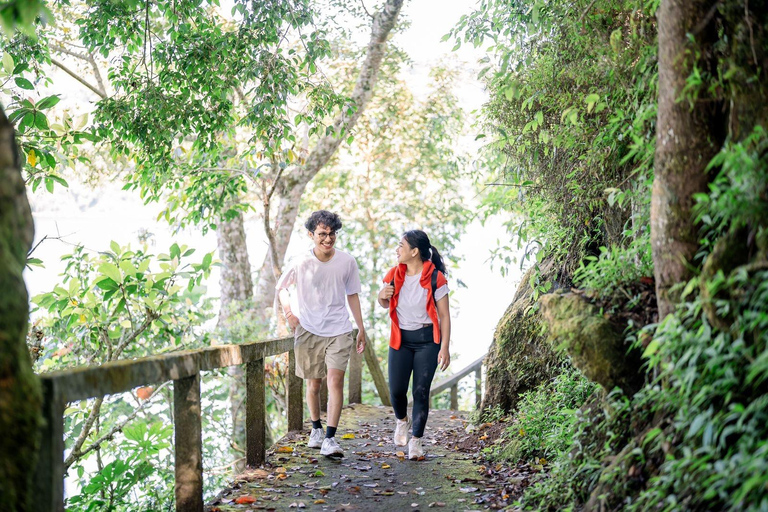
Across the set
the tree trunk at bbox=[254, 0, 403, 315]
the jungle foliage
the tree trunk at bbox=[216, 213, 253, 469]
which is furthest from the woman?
the tree trunk at bbox=[216, 213, 253, 469]

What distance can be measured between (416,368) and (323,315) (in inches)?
36.2

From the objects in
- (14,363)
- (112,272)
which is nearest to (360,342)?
(112,272)

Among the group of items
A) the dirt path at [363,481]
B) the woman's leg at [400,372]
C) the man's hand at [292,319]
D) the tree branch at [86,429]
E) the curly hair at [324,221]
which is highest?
the curly hair at [324,221]

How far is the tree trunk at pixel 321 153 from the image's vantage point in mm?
10641

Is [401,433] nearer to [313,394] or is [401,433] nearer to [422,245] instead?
[313,394]

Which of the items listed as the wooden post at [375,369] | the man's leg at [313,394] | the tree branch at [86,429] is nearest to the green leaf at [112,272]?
the tree branch at [86,429]

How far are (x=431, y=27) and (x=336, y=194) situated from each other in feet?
16.4

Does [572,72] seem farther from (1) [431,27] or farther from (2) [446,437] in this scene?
(1) [431,27]

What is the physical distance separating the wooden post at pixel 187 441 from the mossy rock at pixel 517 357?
12.0 feet

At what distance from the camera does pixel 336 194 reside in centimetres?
1598

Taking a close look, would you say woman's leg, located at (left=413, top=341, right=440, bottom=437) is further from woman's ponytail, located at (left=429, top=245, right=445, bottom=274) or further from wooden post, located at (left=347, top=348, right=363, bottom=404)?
wooden post, located at (left=347, top=348, right=363, bottom=404)

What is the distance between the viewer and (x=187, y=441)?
12.6 ft

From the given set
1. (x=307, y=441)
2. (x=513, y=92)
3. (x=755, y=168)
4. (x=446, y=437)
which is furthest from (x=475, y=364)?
(x=755, y=168)

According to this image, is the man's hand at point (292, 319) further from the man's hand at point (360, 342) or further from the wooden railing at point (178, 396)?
the man's hand at point (360, 342)
